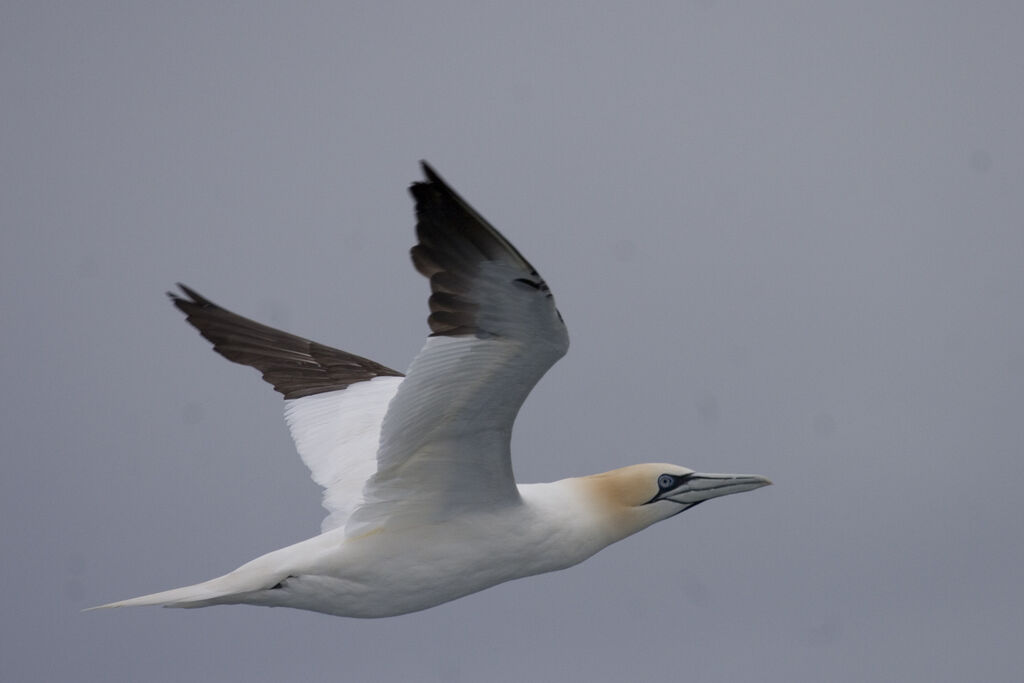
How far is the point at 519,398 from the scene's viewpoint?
9.71m

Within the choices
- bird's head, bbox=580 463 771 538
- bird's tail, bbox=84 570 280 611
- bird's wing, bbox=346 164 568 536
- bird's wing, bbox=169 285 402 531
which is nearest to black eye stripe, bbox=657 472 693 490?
bird's head, bbox=580 463 771 538

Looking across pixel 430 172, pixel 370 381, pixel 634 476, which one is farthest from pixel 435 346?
pixel 370 381

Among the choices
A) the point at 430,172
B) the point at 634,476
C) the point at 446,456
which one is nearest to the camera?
the point at 430,172

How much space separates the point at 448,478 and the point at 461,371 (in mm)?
1345

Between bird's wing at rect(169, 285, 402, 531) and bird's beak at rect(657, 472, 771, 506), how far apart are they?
2.23 meters

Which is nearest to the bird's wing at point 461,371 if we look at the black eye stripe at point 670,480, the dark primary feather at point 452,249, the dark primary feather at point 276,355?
the dark primary feather at point 452,249

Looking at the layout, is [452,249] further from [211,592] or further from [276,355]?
[276,355]

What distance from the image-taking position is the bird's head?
11453mm

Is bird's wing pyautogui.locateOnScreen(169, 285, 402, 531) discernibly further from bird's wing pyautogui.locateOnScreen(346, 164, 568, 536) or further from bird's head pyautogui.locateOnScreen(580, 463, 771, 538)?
bird's head pyautogui.locateOnScreen(580, 463, 771, 538)

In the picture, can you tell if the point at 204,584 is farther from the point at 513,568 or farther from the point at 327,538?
the point at 513,568

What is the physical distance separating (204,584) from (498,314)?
296 cm

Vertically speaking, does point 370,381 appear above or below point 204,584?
above

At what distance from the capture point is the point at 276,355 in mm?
13352

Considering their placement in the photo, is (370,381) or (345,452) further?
(370,381)
